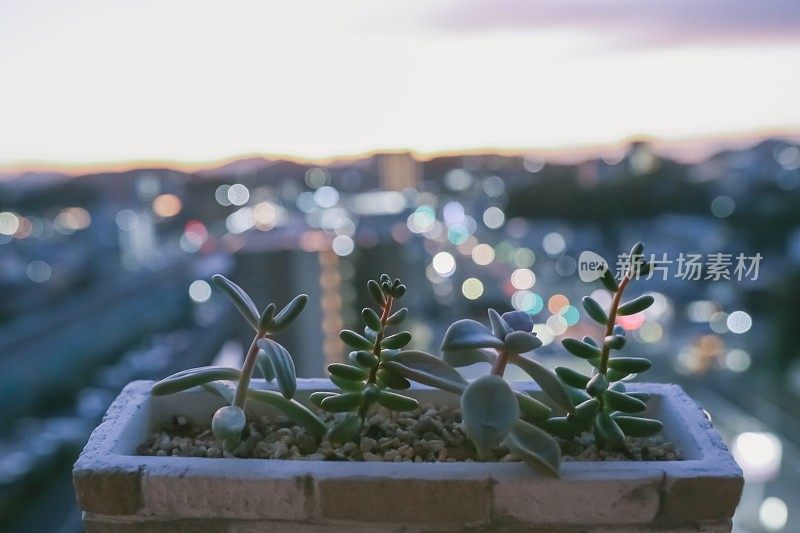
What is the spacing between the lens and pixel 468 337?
2.11 ft

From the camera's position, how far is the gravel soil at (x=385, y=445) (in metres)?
0.68

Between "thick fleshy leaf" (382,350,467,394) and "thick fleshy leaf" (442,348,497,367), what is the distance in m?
0.02

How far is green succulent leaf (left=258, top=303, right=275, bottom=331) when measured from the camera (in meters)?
0.68

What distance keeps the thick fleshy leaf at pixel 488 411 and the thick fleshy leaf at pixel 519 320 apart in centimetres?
9

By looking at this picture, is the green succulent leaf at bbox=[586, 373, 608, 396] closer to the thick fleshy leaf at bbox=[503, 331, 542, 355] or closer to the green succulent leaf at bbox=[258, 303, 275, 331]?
the thick fleshy leaf at bbox=[503, 331, 542, 355]

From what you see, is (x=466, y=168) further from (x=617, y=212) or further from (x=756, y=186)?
(x=756, y=186)

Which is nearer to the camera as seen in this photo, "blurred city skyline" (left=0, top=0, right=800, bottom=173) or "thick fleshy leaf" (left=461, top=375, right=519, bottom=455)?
"thick fleshy leaf" (left=461, top=375, right=519, bottom=455)

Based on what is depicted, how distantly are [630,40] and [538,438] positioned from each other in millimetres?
798

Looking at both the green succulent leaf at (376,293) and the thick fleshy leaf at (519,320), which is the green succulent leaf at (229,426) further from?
the thick fleshy leaf at (519,320)

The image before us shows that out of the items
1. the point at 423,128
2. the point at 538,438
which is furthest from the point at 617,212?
the point at 538,438

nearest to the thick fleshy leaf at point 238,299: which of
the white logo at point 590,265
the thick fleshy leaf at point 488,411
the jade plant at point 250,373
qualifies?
the jade plant at point 250,373

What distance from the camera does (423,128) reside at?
1.21 m

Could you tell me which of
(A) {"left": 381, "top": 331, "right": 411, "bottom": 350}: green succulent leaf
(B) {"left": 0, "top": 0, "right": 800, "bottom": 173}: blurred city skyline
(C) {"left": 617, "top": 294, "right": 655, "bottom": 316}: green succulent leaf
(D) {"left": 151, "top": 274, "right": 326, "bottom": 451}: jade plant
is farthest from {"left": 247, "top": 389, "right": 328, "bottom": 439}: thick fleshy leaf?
(B) {"left": 0, "top": 0, "right": 800, "bottom": 173}: blurred city skyline

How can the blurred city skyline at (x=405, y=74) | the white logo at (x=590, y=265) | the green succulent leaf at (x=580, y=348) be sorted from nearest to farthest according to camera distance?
the green succulent leaf at (x=580, y=348) < the white logo at (x=590, y=265) < the blurred city skyline at (x=405, y=74)
